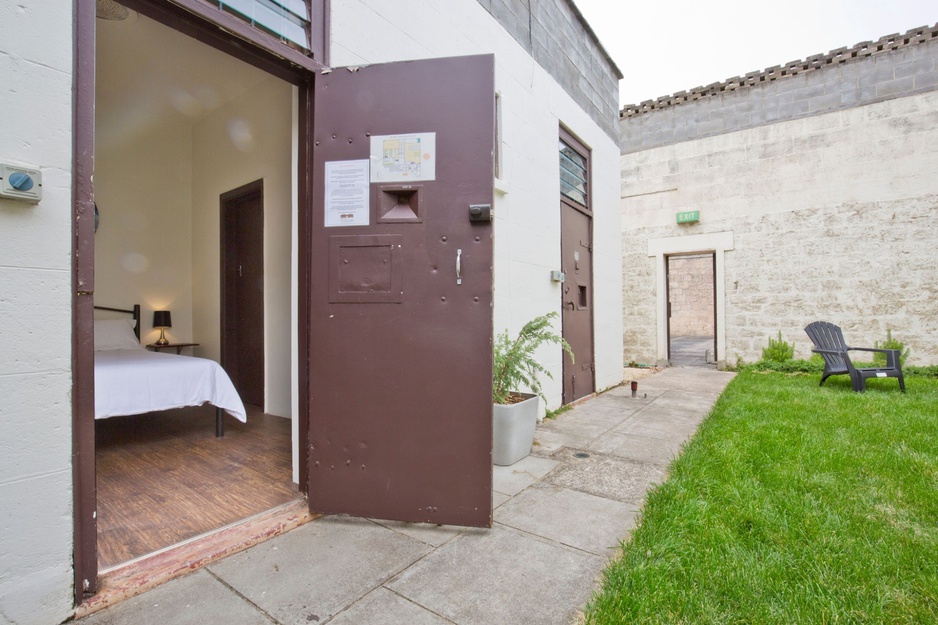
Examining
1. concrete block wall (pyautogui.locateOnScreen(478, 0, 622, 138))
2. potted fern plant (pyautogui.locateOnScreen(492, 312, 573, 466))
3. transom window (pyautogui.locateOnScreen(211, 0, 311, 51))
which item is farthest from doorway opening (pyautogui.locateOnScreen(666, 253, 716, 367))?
transom window (pyautogui.locateOnScreen(211, 0, 311, 51))

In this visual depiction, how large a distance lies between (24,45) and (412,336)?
164cm

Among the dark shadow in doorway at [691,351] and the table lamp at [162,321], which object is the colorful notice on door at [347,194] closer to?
the table lamp at [162,321]

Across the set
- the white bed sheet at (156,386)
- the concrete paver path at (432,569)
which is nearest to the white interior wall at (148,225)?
the white bed sheet at (156,386)

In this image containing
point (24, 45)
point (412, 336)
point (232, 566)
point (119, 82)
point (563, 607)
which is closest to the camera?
point (24, 45)

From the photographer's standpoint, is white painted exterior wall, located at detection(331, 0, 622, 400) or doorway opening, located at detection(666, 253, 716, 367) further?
doorway opening, located at detection(666, 253, 716, 367)

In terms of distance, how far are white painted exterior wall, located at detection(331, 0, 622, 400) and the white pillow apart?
13.6ft

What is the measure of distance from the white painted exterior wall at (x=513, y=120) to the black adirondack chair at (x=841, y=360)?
276 cm

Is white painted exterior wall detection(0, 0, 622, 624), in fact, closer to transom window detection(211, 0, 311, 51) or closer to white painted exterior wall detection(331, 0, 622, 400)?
transom window detection(211, 0, 311, 51)

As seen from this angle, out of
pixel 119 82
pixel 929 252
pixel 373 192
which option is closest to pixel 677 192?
pixel 929 252

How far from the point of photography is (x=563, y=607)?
5.15ft

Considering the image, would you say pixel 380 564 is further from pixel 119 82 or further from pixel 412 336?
pixel 119 82

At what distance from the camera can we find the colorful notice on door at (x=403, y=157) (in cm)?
215

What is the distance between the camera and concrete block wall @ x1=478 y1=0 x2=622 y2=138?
4.30 m

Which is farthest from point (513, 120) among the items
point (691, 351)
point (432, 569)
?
point (691, 351)
